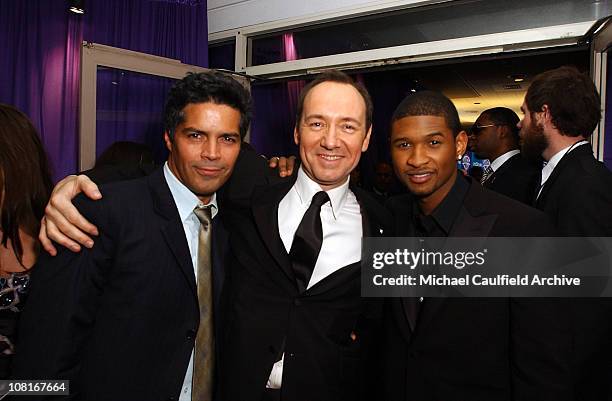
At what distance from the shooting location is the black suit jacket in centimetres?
127

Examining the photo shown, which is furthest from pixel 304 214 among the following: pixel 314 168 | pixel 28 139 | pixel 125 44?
pixel 125 44

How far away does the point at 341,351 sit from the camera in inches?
58.4

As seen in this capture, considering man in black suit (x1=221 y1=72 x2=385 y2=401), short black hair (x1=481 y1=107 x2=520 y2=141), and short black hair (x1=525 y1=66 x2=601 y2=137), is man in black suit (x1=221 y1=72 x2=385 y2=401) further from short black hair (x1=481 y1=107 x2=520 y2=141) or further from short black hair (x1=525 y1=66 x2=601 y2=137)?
short black hair (x1=481 y1=107 x2=520 y2=141)

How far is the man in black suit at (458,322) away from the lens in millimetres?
1361

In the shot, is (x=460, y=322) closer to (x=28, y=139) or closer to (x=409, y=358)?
(x=409, y=358)

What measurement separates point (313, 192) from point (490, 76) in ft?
21.7

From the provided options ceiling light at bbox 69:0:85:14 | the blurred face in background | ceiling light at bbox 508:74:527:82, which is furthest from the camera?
Result: ceiling light at bbox 508:74:527:82

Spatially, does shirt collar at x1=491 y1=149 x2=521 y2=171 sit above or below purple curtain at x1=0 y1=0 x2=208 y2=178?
below

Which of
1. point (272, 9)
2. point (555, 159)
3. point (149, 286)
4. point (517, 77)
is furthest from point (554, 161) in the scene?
point (517, 77)

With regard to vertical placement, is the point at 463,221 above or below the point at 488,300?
above

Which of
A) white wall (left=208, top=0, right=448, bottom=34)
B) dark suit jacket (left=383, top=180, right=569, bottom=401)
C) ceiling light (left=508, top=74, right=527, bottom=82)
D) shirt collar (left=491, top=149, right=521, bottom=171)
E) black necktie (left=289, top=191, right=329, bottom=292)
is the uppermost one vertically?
ceiling light (left=508, top=74, right=527, bottom=82)

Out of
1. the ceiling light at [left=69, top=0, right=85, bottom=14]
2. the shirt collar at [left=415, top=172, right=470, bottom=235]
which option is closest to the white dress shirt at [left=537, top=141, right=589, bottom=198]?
the shirt collar at [left=415, top=172, right=470, bottom=235]

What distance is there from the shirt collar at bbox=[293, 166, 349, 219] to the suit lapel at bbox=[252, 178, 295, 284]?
82 millimetres

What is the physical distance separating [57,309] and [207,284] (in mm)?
426
